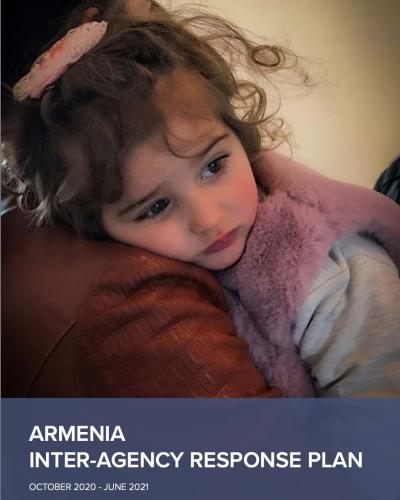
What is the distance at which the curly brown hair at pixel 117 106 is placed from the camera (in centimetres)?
59

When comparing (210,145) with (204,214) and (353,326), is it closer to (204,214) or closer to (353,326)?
(204,214)

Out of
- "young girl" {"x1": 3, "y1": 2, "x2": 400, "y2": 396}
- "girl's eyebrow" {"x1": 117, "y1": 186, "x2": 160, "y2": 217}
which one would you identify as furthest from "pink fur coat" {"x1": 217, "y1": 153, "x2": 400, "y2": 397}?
"girl's eyebrow" {"x1": 117, "y1": 186, "x2": 160, "y2": 217}

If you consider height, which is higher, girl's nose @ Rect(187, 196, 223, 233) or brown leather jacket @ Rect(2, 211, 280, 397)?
girl's nose @ Rect(187, 196, 223, 233)

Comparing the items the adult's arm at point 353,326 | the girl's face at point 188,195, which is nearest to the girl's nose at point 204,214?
the girl's face at point 188,195

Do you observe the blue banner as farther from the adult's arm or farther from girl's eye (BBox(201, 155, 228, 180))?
girl's eye (BBox(201, 155, 228, 180))

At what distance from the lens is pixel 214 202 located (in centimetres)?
61

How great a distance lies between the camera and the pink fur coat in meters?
0.61

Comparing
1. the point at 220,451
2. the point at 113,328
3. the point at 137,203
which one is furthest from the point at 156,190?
the point at 220,451

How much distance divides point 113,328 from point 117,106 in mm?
199

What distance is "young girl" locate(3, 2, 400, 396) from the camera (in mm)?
591

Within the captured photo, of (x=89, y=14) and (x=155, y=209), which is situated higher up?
(x=89, y=14)

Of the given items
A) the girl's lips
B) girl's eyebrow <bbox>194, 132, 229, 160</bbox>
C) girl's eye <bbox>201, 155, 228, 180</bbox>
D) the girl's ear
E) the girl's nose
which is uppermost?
the girl's ear

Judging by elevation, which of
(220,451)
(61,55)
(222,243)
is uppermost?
(61,55)

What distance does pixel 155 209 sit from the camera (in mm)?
617
